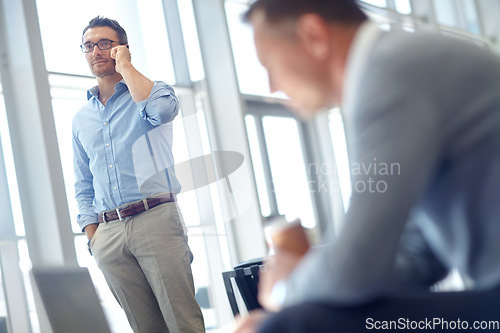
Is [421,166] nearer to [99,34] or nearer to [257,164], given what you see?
[99,34]

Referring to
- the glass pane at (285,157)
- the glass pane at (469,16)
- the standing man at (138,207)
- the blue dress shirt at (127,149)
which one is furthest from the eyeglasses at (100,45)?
the glass pane at (469,16)

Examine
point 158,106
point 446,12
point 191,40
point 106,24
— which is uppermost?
point 446,12

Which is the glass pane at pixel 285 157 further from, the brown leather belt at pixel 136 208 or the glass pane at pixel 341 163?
the brown leather belt at pixel 136 208

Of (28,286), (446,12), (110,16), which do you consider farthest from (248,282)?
(446,12)

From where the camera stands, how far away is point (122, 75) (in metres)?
2.35

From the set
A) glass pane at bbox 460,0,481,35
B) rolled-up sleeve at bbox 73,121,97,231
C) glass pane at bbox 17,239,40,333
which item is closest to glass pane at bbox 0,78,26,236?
glass pane at bbox 17,239,40,333

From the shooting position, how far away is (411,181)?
2.01ft

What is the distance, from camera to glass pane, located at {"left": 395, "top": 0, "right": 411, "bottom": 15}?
6.02m

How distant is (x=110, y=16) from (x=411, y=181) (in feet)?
13.1

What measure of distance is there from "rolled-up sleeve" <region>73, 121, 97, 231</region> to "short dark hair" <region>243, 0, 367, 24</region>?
6.20 ft

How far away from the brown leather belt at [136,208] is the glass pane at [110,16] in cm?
189

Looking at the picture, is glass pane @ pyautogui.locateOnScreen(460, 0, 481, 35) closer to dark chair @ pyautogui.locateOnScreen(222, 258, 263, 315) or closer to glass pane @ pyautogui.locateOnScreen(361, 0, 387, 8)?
glass pane @ pyautogui.locateOnScreen(361, 0, 387, 8)

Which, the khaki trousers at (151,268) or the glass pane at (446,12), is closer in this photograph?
the khaki trousers at (151,268)

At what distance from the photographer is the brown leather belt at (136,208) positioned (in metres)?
2.25
